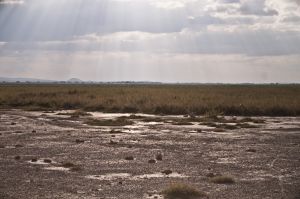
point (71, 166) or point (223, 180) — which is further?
point (71, 166)

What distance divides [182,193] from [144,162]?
6426 mm

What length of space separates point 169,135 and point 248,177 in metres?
14.5

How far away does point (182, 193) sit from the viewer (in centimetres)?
1321

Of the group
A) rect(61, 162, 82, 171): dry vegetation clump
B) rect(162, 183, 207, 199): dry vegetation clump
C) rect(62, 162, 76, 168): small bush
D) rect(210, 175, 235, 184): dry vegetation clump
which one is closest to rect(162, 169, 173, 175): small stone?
rect(210, 175, 235, 184): dry vegetation clump

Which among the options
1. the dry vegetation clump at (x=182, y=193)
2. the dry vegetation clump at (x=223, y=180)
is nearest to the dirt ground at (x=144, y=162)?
the dry vegetation clump at (x=223, y=180)

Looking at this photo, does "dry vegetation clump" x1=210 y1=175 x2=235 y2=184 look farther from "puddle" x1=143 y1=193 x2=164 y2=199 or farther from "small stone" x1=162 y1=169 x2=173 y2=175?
"puddle" x1=143 y1=193 x2=164 y2=199

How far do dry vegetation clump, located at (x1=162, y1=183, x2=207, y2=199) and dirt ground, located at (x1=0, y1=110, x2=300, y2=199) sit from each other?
29cm

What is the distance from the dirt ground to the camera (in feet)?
46.2

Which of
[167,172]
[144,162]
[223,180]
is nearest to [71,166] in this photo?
[144,162]

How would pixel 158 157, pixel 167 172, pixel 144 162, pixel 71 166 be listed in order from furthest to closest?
pixel 158 157 → pixel 144 162 → pixel 71 166 → pixel 167 172

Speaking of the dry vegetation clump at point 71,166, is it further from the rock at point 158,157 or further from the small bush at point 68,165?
the rock at point 158,157

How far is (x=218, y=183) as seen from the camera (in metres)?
15.2

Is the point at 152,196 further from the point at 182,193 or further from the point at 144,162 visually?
the point at 144,162

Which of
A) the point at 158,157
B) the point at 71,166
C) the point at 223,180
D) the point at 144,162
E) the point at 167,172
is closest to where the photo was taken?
the point at 223,180
